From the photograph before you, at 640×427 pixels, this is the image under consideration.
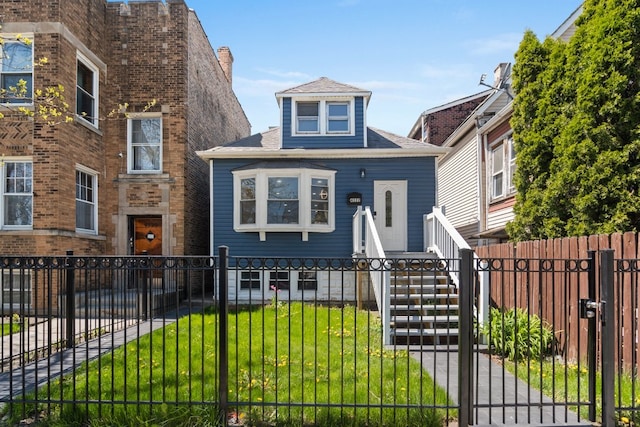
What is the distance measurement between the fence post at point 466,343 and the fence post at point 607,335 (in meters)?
1.23

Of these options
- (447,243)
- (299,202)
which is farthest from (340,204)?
(447,243)

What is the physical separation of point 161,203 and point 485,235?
10.0m

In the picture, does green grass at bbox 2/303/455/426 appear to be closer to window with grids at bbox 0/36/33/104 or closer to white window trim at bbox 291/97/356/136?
white window trim at bbox 291/97/356/136

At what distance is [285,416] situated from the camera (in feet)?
15.0

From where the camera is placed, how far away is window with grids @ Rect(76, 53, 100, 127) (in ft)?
41.2

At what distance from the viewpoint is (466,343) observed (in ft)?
14.6

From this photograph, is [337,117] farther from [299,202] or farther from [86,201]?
[86,201]

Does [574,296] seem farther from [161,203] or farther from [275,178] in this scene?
[161,203]

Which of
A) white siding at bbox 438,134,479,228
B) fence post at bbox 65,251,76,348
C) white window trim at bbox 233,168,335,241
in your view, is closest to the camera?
fence post at bbox 65,251,76,348

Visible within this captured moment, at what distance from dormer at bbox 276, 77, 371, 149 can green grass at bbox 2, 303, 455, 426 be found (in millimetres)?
7583

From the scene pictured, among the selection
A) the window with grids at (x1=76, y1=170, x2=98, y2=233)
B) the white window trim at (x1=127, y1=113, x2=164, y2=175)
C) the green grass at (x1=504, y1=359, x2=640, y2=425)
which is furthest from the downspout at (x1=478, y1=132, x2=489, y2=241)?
the window with grids at (x1=76, y1=170, x2=98, y2=233)

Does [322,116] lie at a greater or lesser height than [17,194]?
greater

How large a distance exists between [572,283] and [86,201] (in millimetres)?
12023

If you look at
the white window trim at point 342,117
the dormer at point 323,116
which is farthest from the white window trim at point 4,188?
the white window trim at point 342,117
